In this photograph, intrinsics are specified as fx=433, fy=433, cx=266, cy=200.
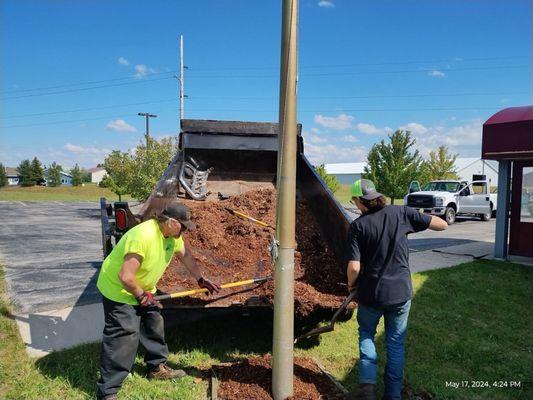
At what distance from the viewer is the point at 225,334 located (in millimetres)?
4848

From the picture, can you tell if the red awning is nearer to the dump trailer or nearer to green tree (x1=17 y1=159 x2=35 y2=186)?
the dump trailer

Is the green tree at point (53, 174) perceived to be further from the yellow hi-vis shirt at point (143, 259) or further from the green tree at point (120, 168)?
the yellow hi-vis shirt at point (143, 259)

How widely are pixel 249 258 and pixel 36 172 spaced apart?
3025 inches

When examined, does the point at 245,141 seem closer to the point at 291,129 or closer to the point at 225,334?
the point at 225,334

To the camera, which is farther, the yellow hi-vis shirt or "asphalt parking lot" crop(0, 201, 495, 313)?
"asphalt parking lot" crop(0, 201, 495, 313)

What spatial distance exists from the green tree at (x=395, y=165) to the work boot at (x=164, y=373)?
22787mm

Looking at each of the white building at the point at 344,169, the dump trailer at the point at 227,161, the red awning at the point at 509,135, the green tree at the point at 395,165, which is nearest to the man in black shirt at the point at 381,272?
the dump trailer at the point at 227,161

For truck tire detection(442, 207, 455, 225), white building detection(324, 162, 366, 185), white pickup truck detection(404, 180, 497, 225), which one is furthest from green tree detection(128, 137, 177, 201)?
white building detection(324, 162, 366, 185)

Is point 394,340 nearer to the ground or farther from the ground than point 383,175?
nearer to the ground

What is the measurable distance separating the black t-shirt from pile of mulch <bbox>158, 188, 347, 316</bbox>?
29.3 inches

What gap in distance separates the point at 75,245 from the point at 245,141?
7454mm

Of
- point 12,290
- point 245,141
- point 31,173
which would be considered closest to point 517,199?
point 245,141

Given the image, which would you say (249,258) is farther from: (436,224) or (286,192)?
(436,224)

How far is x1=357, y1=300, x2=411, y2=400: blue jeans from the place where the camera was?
322cm
